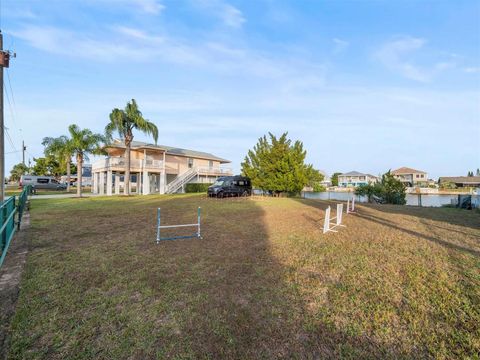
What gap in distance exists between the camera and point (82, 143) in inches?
930

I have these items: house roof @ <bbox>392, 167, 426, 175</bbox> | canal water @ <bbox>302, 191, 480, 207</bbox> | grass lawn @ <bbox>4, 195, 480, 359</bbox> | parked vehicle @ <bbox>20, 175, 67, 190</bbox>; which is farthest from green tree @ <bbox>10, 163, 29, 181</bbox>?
house roof @ <bbox>392, 167, 426, 175</bbox>

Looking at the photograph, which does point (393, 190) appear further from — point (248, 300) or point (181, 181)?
point (248, 300)

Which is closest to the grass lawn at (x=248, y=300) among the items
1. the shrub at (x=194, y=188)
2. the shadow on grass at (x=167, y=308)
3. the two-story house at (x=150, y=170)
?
the shadow on grass at (x=167, y=308)

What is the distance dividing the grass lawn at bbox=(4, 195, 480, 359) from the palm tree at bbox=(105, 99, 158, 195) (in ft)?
60.5

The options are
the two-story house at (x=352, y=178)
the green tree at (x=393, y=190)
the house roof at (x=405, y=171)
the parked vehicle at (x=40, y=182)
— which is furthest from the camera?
the two-story house at (x=352, y=178)

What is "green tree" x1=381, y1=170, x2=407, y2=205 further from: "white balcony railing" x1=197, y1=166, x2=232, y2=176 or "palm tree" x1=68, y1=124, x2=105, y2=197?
"palm tree" x1=68, y1=124, x2=105, y2=197

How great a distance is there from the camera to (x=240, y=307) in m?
3.35

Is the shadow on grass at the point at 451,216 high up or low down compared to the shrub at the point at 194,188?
down

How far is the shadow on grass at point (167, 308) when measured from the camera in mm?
2561

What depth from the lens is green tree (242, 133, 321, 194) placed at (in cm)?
2556

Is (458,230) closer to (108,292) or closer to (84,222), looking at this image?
(108,292)

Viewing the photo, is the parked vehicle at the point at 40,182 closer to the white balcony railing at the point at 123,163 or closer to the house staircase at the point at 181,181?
the white balcony railing at the point at 123,163

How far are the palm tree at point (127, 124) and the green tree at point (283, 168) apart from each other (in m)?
12.8

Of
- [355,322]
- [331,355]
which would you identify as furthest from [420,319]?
[331,355]
